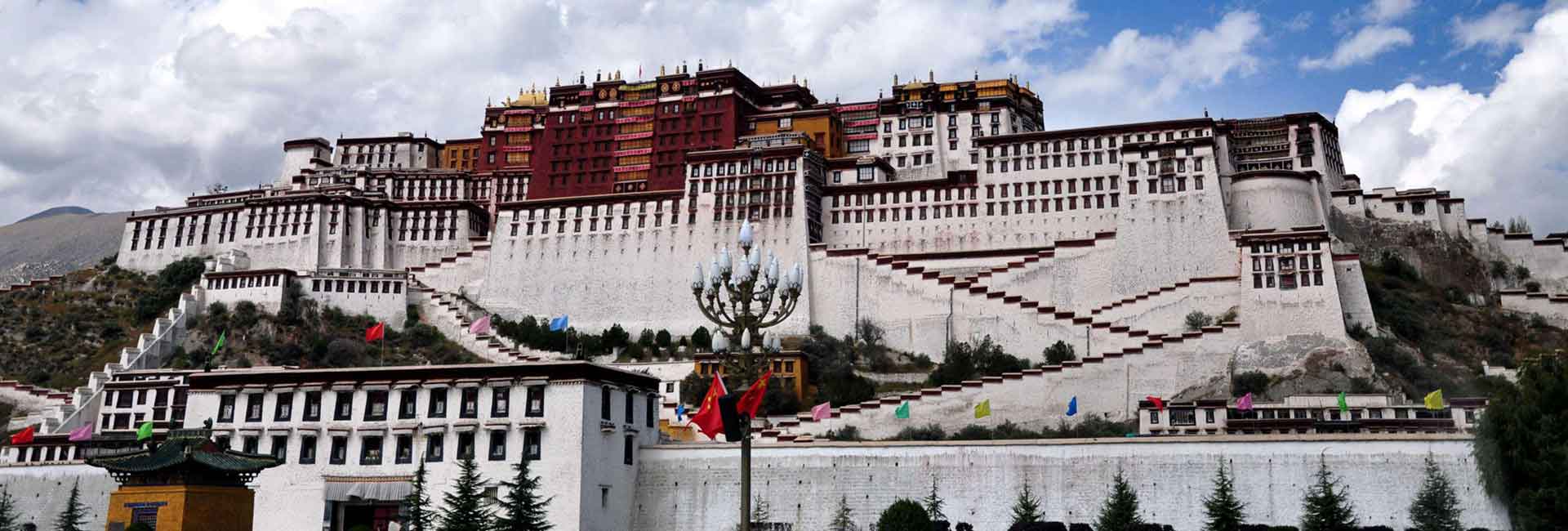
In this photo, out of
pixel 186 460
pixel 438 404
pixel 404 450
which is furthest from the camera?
pixel 438 404

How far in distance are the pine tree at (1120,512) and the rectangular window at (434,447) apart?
→ 20.6 metres

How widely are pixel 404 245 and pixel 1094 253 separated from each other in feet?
144

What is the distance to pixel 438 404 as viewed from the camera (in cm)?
4894

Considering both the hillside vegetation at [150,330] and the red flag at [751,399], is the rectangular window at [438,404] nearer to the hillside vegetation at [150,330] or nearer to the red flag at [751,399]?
the red flag at [751,399]

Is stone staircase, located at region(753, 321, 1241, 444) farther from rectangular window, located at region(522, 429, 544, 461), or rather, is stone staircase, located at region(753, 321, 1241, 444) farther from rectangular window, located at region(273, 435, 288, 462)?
rectangular window, located at region(273, 435, 288, 462)

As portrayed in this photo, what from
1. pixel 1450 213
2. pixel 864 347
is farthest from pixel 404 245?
pixel 1450 213

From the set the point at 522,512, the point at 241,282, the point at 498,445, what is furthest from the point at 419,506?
the point at 241,282

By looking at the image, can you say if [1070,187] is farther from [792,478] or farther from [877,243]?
[792,478]

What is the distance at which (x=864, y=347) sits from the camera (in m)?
76.9

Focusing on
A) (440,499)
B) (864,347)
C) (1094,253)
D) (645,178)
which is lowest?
(440,499)

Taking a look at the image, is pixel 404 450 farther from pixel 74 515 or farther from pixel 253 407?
pixel 74 515

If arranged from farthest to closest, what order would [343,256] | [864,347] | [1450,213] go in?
[343,256]
[1450,213]
[864,347]

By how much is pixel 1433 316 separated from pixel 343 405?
50.8m

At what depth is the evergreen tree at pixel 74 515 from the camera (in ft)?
165
